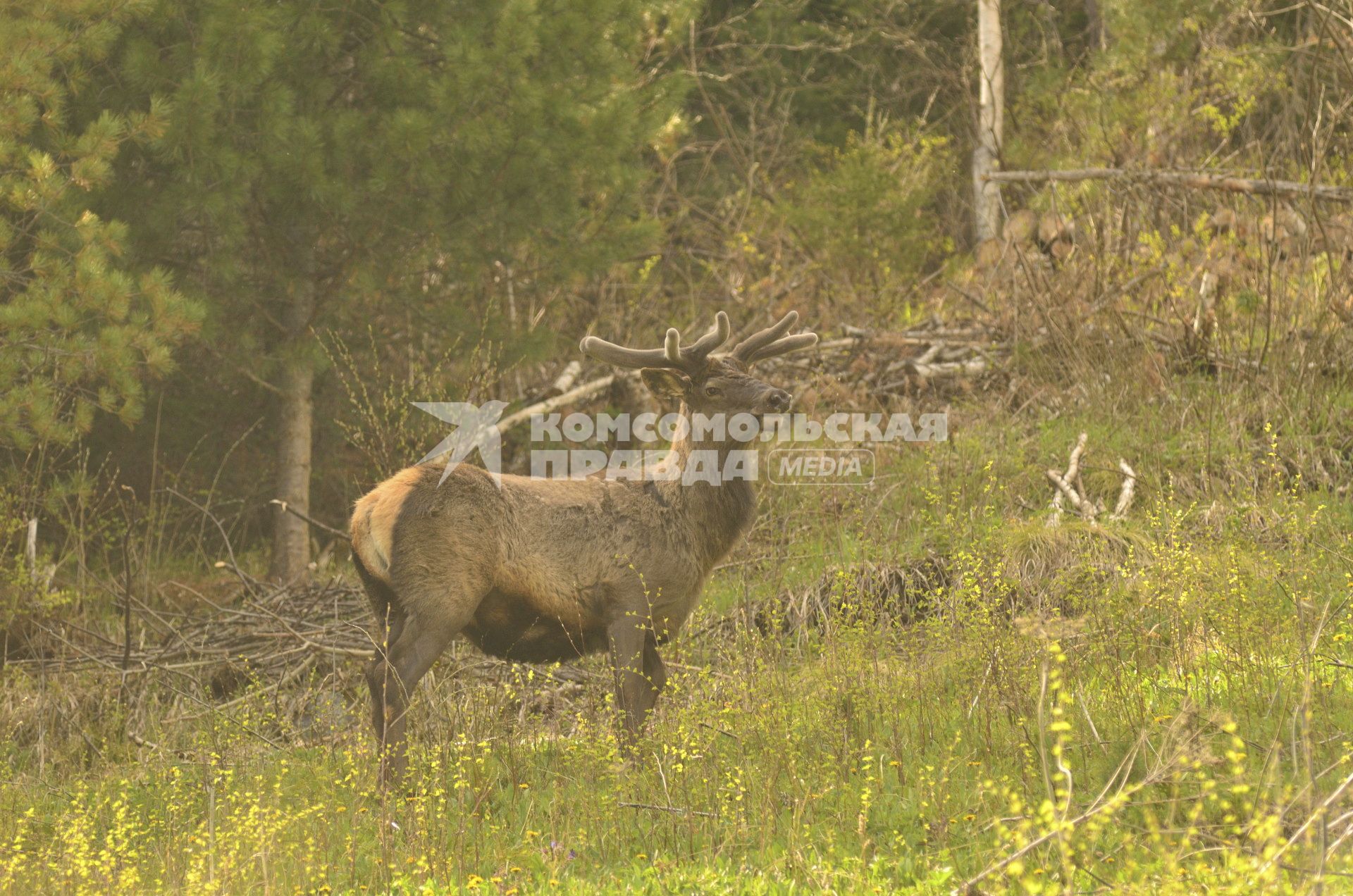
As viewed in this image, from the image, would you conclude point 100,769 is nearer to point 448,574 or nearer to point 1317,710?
point 448,574

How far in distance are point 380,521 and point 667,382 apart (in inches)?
67.2

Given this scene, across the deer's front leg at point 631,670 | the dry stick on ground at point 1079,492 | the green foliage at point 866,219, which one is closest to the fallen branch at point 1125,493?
the dry stick on ground at point 1079,492

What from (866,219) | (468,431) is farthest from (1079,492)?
(866,219)

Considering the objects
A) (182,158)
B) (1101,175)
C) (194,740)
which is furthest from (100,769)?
(1101,175)

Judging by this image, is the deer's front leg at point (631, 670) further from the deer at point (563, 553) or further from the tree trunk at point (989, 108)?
the tree trunk at point (989, 108)

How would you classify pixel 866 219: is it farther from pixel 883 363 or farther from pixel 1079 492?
pixel 1079 492

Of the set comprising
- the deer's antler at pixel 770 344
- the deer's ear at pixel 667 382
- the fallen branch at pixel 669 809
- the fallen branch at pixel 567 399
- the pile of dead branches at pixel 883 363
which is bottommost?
the fallen branch at pixel 669 809

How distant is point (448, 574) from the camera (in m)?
6.42

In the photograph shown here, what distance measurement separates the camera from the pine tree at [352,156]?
985 centimetres

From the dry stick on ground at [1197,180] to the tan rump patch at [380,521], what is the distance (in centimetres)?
650

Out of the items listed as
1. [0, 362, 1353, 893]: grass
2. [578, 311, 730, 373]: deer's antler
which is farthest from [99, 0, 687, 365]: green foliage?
[578, 311, 730, 373]: deer's antler

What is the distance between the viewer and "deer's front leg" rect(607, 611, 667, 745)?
664 cm

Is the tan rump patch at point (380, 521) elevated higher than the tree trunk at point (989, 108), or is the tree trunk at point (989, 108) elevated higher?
the tree trunk at point (989, 108)

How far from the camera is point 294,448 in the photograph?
11.2 meters
